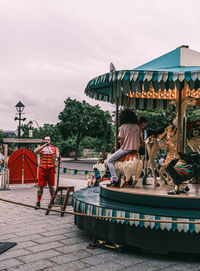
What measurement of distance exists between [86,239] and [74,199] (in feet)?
2.99

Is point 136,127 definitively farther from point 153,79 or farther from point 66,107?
point 66,107

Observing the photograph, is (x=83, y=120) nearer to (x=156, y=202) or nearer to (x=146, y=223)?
(x=156, y=202)

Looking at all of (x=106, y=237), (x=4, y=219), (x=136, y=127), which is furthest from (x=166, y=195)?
(x=4, y=219)

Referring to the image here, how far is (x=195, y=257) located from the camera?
529cm

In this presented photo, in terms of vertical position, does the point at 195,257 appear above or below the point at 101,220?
below

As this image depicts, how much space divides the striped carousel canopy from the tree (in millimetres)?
32946

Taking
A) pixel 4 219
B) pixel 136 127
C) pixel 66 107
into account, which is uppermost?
pixel 66 107

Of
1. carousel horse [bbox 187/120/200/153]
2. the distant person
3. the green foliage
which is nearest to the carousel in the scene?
the distant person

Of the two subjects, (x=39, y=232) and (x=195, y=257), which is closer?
(x=195, y=257)

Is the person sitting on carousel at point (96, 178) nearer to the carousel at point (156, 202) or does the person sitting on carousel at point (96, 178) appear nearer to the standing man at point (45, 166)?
the standing man at point (45, 166)

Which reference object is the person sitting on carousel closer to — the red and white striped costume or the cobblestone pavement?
the red and white striped costume

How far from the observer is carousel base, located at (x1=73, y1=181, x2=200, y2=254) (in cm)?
505

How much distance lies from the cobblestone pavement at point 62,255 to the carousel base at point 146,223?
0.22 metres

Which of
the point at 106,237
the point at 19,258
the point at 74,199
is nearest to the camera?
the point at 19,258
